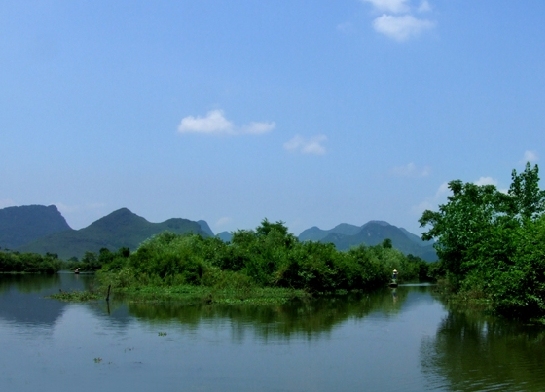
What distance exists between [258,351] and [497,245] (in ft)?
51.3

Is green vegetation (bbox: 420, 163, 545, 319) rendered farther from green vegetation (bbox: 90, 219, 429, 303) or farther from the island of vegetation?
green vegetation (bbox: 90, 219, 429, 303)

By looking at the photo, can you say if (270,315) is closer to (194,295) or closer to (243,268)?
(194,295)

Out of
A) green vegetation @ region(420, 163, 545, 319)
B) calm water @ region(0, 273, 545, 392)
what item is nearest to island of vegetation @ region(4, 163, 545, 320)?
green vegetation @ region(420, 163, 545, 319)

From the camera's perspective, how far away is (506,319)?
1080 inches

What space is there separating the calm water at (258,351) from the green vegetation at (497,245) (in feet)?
5.28

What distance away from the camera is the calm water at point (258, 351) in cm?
1431

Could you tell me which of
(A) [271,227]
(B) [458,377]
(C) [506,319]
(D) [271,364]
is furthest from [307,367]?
(A) [271,227]

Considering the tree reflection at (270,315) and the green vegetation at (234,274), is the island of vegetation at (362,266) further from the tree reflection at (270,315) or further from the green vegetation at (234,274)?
the tree reflection at (270,315)

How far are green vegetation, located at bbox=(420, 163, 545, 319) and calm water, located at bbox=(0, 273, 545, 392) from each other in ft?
5.28

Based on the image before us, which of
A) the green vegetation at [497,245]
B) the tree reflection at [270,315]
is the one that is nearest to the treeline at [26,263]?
the green vegetation at [497,245]

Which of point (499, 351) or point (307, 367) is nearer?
point (307, 367)

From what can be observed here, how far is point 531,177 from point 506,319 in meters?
17.4

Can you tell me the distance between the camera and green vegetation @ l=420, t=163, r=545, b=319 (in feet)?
81.9

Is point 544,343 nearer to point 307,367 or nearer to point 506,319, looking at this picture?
point 506,319
